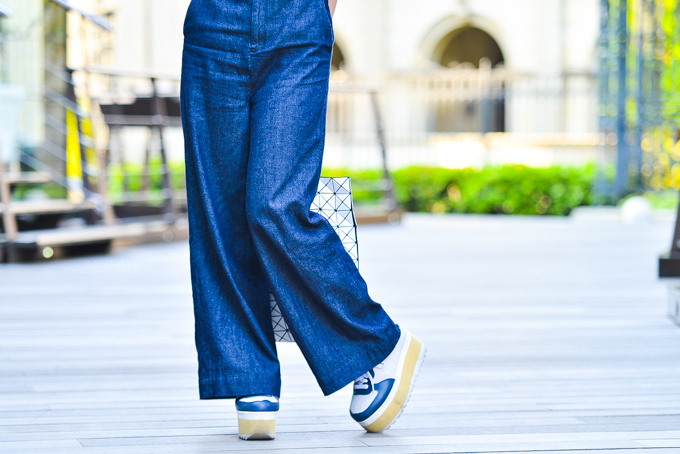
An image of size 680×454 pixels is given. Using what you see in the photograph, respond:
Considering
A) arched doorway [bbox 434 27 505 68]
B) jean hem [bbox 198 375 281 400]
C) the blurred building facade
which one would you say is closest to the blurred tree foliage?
the blurred building facade

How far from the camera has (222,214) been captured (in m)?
1.81

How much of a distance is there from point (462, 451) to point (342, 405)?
1.51 ft

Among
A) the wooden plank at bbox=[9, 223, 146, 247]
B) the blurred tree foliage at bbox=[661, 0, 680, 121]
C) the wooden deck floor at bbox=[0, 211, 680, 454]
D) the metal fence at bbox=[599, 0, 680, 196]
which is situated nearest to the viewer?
the wooden deck floor at bbox=[0, 211, 680, 454]

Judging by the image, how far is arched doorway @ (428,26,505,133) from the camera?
1407 cm

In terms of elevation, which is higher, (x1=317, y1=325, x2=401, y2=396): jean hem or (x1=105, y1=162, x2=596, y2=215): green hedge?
(x1=317, y1=325, x2=401, y2=396): jean hem

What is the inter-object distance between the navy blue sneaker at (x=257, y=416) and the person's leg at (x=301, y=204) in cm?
11

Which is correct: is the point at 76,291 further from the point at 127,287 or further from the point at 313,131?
the point at 313,131

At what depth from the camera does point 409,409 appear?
208 cm

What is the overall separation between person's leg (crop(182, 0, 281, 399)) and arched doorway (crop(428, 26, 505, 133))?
11756 mm

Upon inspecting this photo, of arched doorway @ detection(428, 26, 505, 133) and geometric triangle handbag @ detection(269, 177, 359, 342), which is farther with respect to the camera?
arched doorway @ detection(428, 26, 505, 133)

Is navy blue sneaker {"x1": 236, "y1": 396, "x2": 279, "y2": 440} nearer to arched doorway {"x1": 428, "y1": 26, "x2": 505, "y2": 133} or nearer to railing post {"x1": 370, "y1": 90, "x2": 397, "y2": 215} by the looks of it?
railing post {"x1": 370, "y1": 90, "x2": 397, "y2": 215}

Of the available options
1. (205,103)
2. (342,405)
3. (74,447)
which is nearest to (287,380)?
(342,405)

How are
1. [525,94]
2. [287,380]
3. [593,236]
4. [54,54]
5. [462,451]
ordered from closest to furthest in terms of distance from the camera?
[462,451]
[287,380]
[54,54]
[593,236]
[525,94]

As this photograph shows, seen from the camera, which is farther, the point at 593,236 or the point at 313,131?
the point at 593,236
